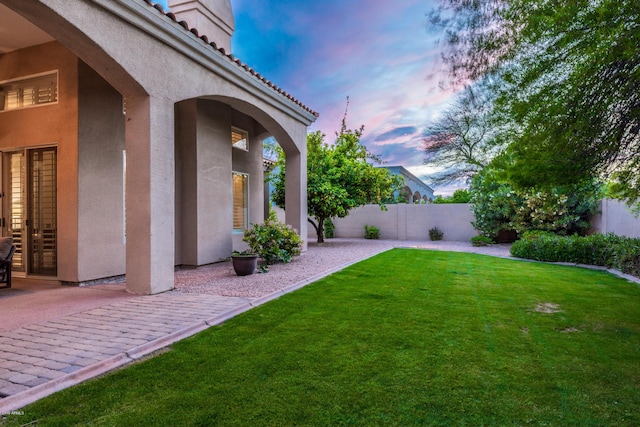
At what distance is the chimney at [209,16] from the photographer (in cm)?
1008

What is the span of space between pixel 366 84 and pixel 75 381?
47.9 feet

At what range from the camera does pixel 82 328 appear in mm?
4320

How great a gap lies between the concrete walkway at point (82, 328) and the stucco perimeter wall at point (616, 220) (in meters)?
10.2

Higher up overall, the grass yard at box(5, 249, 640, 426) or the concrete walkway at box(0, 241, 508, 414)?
the concrete walkway at box(0, 241, 508, 414)

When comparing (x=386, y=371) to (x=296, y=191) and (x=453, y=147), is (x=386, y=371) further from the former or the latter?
(x=453, y=147)

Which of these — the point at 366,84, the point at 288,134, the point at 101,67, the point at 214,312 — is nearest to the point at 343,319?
the point at 214,312

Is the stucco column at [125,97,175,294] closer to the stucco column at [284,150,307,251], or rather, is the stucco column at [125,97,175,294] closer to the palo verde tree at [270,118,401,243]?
the stucco column at [284,150,307,251]

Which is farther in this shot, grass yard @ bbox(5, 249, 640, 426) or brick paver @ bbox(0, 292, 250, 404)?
brick paver @ bbox(0, 292, 250, 404)

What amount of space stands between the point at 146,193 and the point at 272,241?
394 cm

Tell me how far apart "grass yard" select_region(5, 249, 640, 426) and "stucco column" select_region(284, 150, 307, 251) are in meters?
6.10

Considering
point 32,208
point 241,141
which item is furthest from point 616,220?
point 32,208

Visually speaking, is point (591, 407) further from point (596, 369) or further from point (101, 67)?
point (101, 67)

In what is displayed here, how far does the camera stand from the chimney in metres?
10.1

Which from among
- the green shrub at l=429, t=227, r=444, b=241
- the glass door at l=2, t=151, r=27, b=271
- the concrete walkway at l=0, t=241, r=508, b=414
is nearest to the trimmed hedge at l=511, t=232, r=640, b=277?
the green shrub at l=429, t=227, r=444, b=241
